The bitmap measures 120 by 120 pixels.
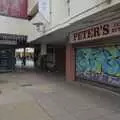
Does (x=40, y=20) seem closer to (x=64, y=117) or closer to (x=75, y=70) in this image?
(x=75, y=70)

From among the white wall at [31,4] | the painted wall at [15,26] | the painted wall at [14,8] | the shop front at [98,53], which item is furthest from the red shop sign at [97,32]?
the painted wall at [14,8]

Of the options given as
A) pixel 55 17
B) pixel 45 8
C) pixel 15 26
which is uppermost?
pixel 45 8

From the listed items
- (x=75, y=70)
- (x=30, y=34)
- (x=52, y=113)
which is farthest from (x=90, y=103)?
(x=30, y=34)

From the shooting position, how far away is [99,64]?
13.9 metres

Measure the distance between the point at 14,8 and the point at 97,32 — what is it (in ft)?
46.5

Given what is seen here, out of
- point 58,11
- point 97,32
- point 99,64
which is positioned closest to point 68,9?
point 58,11

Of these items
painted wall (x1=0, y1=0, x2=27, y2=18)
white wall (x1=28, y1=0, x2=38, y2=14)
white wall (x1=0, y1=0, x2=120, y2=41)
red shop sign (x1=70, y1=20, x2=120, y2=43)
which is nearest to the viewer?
white wall (x1=0, y1=0, x2=120, y2=41)

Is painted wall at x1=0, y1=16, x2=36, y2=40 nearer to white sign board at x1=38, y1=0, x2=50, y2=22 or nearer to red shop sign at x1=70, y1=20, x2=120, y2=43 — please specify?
white sign board at x1=38, y1=0, x2=50, y2=22

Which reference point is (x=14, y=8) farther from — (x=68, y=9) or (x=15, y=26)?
(x=68, y=9)

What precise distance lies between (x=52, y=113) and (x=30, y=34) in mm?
17090

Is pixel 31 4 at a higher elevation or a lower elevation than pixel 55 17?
higher

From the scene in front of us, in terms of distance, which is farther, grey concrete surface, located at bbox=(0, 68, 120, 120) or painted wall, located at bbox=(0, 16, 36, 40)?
painted wall, located at bbox=(0, 16, 36, 40)

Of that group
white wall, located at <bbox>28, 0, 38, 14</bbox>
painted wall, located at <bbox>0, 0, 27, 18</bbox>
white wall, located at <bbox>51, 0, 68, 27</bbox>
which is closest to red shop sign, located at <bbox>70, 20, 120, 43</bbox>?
white wall, located at <bbox>51, 0, 68, 27</bbox>

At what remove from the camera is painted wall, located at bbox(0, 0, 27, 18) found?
24531mm
